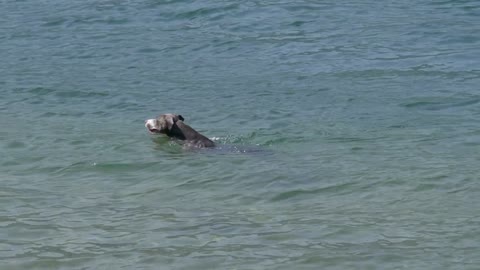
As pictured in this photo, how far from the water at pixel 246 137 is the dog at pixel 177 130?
15cm

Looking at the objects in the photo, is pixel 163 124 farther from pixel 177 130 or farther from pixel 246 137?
pixel 246 137

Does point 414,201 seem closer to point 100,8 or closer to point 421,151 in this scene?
point 421,151

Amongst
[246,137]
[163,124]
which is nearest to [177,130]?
[163,124]

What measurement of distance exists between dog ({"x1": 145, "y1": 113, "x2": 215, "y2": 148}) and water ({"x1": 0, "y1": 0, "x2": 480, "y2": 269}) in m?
0.15

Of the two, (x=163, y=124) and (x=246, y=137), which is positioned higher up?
(x=163, y=124)

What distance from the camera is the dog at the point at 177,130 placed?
12.0m

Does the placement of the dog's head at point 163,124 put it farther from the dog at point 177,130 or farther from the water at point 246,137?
the water at point 246,137

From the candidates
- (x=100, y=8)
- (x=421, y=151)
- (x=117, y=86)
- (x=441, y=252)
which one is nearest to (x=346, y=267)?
(x=441, y=252)

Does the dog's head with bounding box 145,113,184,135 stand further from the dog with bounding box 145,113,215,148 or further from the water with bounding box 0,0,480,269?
the water with bounding box 0,0,480,269

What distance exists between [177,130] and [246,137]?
83 centimetres

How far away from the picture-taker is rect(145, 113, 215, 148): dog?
12.0 m

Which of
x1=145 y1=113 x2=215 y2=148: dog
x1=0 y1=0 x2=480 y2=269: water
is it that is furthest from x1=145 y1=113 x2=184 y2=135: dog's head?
x1=0 y1=0 x2=480 y2=269: water

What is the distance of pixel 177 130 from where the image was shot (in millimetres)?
12188

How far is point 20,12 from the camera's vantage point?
22406 mm
